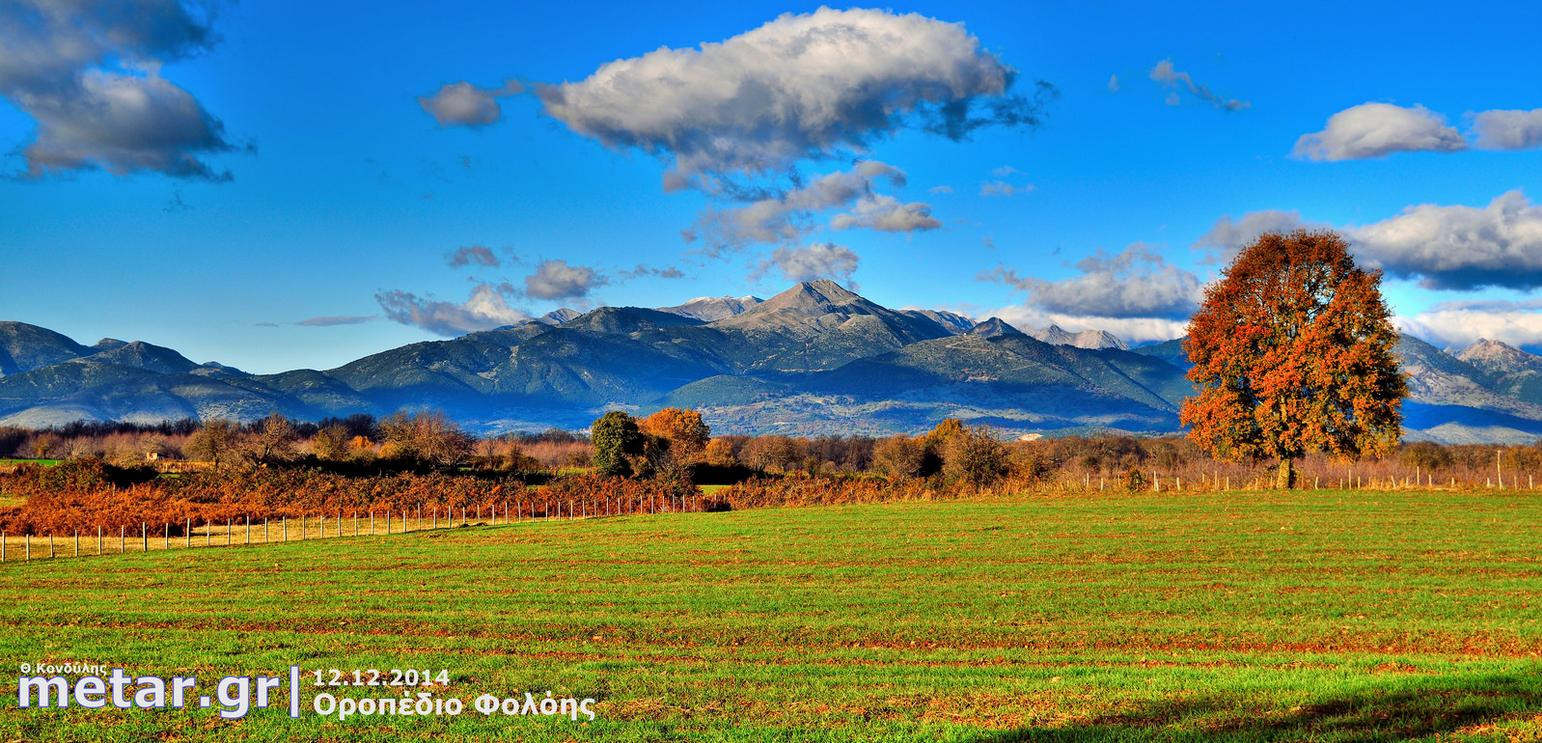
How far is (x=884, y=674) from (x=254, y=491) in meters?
79.5

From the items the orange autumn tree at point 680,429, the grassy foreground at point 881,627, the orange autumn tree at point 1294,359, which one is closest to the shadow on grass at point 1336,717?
the grassy foreground at point 881,627

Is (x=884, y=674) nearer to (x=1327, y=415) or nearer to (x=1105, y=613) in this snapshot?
(x=1105, y=613)

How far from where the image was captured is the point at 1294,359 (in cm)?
5391

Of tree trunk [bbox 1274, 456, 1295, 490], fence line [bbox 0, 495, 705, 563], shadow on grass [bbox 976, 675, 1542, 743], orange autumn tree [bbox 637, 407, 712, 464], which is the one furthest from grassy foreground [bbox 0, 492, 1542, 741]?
orange autumn tree [bbox 637, 407, 712, 464]

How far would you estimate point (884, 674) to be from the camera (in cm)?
1673

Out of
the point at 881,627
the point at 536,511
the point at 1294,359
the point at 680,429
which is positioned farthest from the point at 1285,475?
the point at 680,429

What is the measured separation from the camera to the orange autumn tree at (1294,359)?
53.7m

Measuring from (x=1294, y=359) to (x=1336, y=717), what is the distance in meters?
46.1

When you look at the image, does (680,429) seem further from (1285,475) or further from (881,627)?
(881,627)

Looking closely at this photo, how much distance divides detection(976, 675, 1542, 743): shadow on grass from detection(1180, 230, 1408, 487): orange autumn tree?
43.8m

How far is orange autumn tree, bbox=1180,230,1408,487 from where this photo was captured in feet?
176

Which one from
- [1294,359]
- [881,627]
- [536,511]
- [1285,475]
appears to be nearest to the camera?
[881,627]

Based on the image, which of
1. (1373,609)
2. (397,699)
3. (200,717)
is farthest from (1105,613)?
(200,717)

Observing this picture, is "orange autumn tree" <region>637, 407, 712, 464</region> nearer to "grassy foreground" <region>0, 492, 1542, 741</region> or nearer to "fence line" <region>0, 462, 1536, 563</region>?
"fence line" <region>0, 462, 1536, 563</region>
